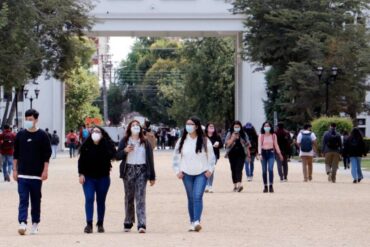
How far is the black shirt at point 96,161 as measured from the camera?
57.0ft

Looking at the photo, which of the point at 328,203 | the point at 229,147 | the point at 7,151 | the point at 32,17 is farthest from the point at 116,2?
the point at 328,203

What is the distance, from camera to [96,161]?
17.4 meters

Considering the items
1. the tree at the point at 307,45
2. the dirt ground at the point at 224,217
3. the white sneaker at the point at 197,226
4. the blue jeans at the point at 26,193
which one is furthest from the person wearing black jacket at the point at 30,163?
the tree at the point at 307,45

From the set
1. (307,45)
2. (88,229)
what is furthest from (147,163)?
(307,45)

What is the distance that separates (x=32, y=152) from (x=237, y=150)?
12025mm

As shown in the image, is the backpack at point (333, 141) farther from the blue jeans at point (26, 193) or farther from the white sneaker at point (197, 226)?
the blue jeans at point (26, 193)

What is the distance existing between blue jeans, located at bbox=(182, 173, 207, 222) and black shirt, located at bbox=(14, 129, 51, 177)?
223 cm

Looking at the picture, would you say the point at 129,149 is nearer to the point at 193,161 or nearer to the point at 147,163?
the point at 147,163

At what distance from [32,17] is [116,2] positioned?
32847 millimetres

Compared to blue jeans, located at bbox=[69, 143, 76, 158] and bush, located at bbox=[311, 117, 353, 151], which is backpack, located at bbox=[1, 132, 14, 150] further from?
blue jeans, located at bbox=[69, 143, 76, 158]

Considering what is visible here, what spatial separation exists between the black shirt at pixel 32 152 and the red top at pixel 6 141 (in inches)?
689

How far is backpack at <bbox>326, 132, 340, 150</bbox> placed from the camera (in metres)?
34.8

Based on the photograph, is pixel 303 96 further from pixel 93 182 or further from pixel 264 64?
pixel 93 182

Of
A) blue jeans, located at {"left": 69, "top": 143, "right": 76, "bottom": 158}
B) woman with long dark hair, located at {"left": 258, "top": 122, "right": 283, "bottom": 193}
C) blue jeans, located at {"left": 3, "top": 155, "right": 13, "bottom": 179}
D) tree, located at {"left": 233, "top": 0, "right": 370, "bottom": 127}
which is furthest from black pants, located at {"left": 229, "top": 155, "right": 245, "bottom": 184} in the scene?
blue jeans, located at {"left": 69, "top": 143, "right": 76, "bottom": 158}
